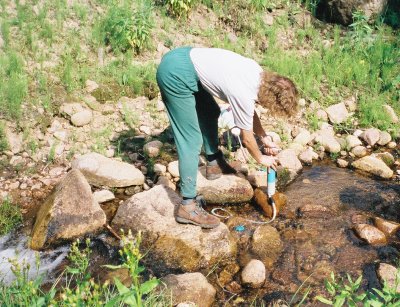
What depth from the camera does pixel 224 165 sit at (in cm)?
417

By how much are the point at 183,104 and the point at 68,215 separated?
4.53 ft

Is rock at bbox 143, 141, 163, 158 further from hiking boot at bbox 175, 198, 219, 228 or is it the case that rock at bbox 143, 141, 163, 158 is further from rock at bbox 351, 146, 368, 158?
rock at bbox 351, 146, 368, 158

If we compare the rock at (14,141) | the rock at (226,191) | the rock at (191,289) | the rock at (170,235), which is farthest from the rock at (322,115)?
the rock at (14,141)

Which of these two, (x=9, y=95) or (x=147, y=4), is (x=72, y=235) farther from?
(x=147, y=4)

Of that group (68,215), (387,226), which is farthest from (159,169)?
(387,226)

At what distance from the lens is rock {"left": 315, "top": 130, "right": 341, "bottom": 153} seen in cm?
473

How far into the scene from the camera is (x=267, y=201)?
12.6ft

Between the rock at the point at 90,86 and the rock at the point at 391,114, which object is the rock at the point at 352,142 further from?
the rock at the point at 90,86

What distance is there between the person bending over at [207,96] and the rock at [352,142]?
157 cm

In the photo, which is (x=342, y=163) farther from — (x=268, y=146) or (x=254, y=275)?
(x=254, y=275)

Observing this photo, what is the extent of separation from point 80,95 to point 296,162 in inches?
106

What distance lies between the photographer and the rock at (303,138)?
15.9 feet

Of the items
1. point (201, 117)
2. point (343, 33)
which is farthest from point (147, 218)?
point (343, 33)

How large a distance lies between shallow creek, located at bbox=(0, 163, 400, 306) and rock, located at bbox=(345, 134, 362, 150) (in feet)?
1.61
